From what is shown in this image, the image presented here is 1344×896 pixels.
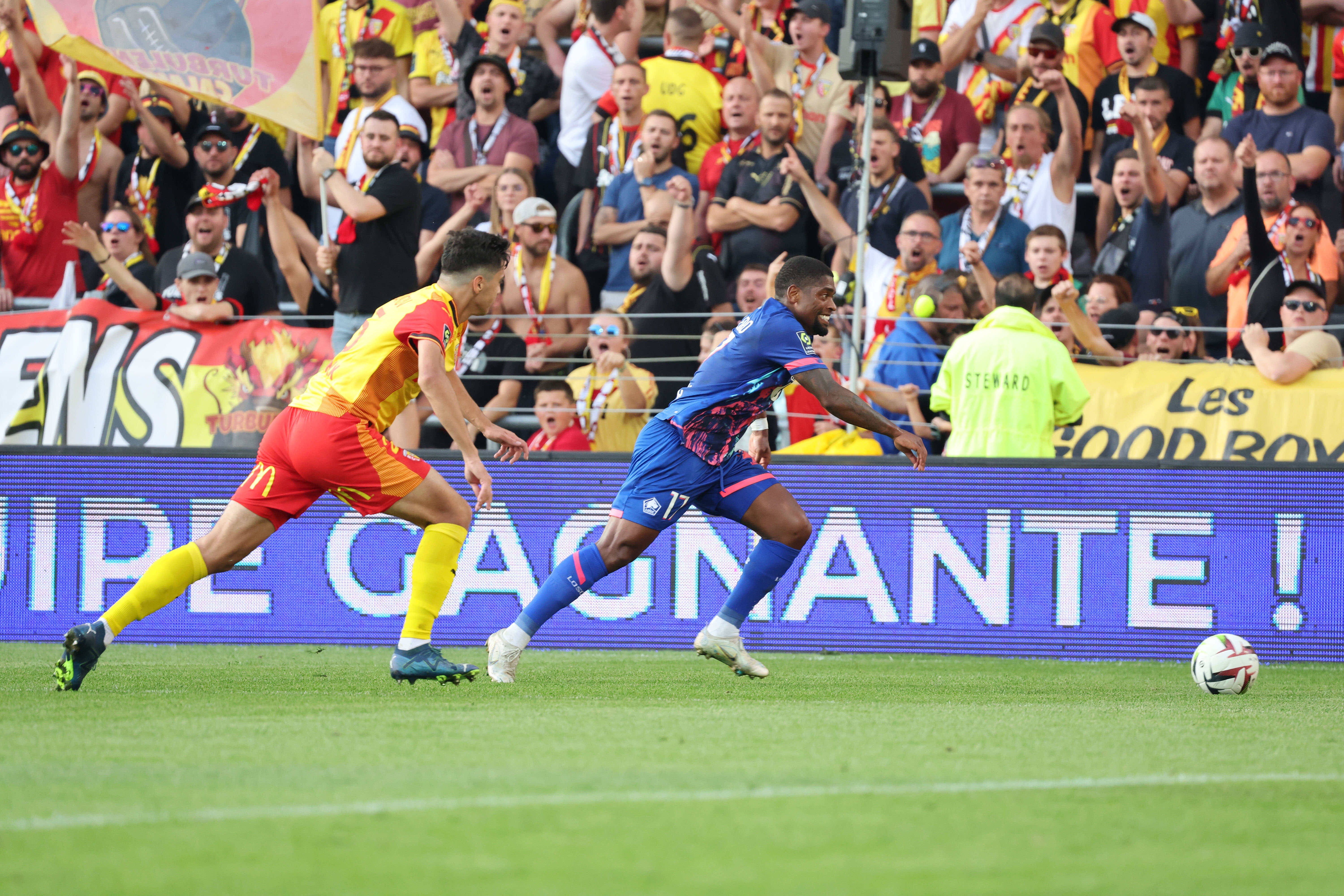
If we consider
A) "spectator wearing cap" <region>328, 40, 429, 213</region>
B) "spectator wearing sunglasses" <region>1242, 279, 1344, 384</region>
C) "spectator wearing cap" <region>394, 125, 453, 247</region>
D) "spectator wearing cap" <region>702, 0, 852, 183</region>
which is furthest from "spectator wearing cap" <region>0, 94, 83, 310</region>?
"spectator wearing sunglasses" <region>1242, 279, 1344, 384</region>

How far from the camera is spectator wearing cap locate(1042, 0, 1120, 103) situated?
13.8m

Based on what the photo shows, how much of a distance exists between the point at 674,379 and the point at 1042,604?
9.75 ft

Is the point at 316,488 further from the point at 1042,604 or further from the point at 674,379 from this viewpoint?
the point at 1042,604

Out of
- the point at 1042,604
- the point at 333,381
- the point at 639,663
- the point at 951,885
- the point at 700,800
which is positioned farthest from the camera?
the point at 1042,604

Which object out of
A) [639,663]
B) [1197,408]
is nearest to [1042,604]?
[1197,408]

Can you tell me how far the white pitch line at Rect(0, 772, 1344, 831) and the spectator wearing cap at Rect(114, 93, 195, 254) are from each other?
1161 cm

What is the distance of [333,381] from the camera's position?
7.61 metres

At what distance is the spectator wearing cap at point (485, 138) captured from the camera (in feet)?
46.4

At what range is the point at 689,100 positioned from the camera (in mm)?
14016

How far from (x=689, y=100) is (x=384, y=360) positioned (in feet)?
23.3

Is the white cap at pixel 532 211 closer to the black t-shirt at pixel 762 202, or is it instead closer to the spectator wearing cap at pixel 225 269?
the black t-shirt at pixel 762 202

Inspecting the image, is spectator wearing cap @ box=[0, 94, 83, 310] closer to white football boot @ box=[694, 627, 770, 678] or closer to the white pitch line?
white football boot @ box=[694, 627, 770, 678]

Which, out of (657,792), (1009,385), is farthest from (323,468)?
(1009,385)

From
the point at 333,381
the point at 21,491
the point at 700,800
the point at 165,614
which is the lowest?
the point at 165,614
